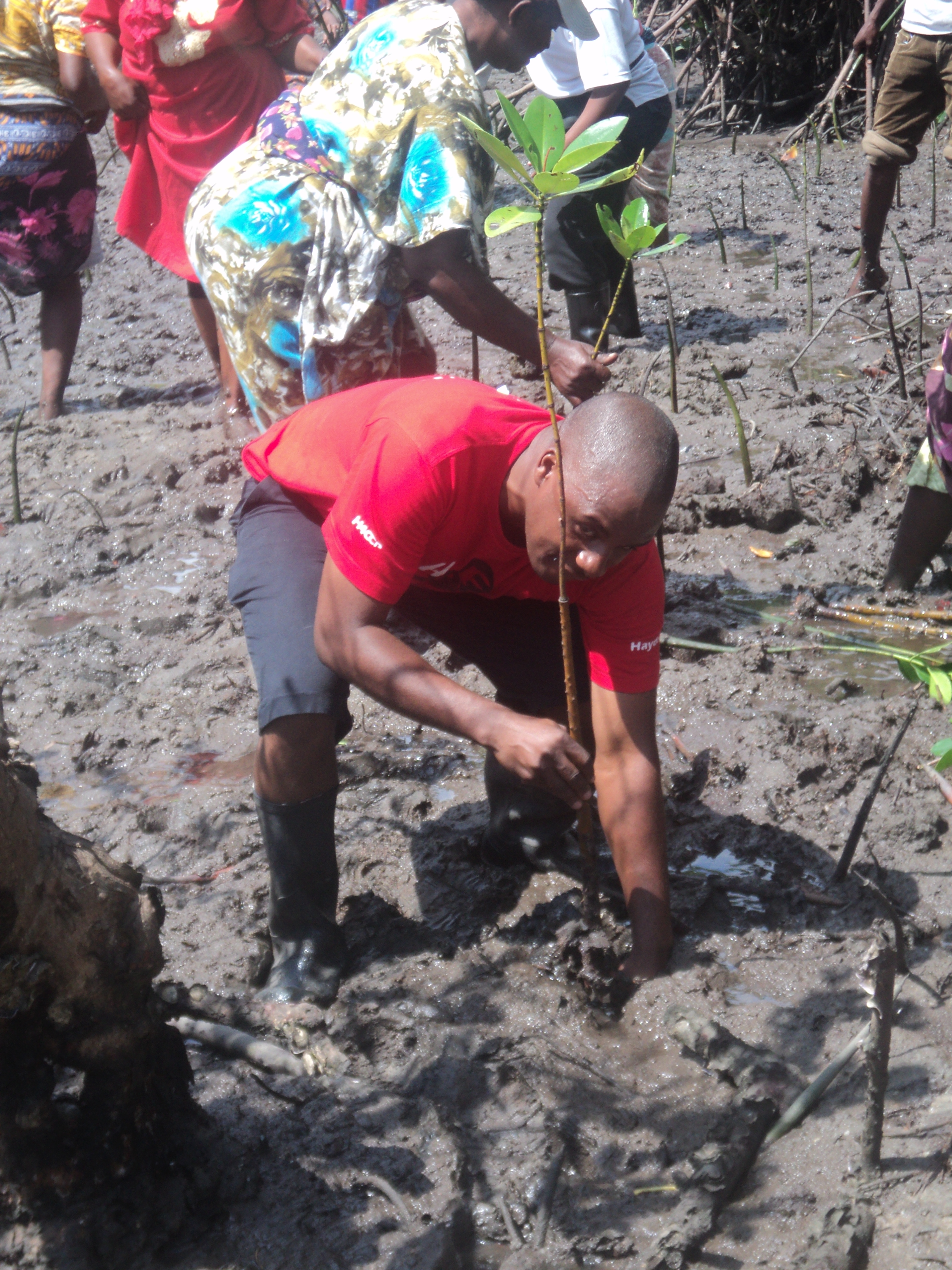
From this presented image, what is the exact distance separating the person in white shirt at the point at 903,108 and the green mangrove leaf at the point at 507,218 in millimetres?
3493

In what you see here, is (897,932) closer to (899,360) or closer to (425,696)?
(425,696)

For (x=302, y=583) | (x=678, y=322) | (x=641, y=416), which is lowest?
(x=678, y=322)

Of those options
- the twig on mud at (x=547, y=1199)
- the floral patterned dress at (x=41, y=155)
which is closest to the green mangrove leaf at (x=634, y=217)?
the twig on mud at (x=547, y=1199)

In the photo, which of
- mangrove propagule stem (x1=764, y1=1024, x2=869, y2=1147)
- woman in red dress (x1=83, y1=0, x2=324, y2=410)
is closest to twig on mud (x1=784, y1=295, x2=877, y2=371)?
woman in red dress (x1=83, y1=0, x2=324, y2=410)

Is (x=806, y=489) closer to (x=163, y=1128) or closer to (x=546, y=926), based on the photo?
(x=546, y=926)

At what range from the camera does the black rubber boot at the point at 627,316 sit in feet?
15.9

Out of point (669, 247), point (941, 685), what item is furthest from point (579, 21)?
point (941, 685)

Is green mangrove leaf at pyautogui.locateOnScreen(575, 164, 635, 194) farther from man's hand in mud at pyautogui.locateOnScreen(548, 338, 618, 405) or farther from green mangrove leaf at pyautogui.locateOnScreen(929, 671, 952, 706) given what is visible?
green mangrove leaf at pyautogui.locateOnScreen(929, 671, 952, 706)

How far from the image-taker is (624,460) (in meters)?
1.78

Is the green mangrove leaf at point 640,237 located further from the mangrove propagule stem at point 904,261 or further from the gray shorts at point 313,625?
the mangrove propagule stem at point 904,261

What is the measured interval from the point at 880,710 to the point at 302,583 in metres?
1.51

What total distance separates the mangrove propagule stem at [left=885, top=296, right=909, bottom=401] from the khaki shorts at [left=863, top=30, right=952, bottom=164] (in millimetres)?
778

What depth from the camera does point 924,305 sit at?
5188 millimetres

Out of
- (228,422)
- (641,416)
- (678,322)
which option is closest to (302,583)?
(641,416)
